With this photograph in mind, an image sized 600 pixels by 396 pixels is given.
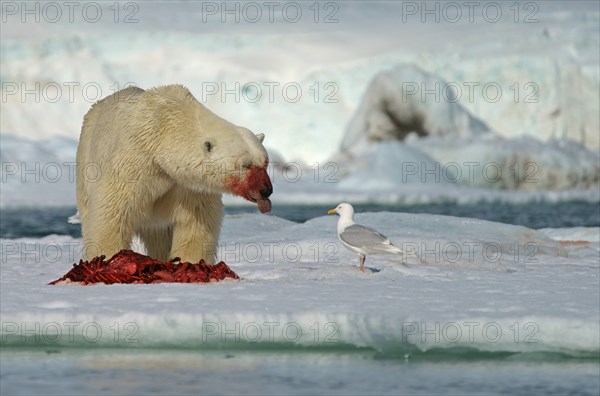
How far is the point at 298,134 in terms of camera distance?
4831 cm

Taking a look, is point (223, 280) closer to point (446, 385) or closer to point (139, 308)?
point (139, 308)

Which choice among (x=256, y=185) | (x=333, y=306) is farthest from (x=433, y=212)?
(x=333, y=306)

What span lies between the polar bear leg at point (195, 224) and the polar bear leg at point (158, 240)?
53cm

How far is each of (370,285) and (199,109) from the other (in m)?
1.96

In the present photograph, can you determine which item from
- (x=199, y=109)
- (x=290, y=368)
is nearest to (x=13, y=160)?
(x=199, y=109)

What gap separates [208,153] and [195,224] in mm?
844

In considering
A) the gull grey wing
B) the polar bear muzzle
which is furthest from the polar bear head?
the gull grey wing

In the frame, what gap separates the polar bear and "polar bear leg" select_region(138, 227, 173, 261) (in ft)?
0.71

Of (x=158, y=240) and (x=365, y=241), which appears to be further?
(x=158, y=240)

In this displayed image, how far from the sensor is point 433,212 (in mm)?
28031

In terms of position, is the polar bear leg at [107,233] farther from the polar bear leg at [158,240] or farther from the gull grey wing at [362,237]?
the gull grey wing at [362,237]

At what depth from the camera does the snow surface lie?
23.5 ft

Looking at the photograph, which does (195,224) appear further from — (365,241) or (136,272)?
(365,241)

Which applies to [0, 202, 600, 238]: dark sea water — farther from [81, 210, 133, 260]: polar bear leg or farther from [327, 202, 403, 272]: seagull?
[327, 202, 403, 272]: seagull
